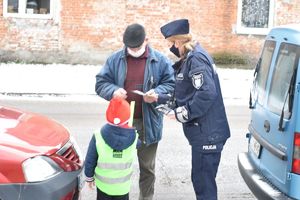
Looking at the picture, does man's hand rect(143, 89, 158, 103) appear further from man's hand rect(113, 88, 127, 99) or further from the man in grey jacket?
man's hand rect(113, 88, 127, 99)

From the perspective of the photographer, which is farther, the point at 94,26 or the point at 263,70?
the point at 94,26

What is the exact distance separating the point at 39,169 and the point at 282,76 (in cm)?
208

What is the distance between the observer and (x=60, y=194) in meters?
3.95

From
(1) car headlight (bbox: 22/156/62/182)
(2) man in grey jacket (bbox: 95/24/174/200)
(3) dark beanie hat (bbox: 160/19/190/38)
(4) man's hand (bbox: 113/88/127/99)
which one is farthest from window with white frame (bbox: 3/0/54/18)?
(1) car headlight (bbox: 22/156/62/182)

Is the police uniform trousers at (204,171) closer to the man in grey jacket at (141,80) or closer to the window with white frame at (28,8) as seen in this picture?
the man in grey jacket at (141,80)

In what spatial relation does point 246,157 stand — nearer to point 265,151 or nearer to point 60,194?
point 265,151

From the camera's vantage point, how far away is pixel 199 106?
14.5 feet

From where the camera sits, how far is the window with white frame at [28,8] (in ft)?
53.2

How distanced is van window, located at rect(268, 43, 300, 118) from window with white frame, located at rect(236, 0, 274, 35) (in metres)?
12.8

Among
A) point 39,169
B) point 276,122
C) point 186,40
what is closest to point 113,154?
point 39,169

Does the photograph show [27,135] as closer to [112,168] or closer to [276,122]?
[112,168]

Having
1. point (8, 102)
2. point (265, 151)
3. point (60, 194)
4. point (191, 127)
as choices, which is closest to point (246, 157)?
point (265, 151)

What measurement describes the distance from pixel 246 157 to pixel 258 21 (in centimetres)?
1282

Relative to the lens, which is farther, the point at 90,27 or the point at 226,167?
the point at 90,27
